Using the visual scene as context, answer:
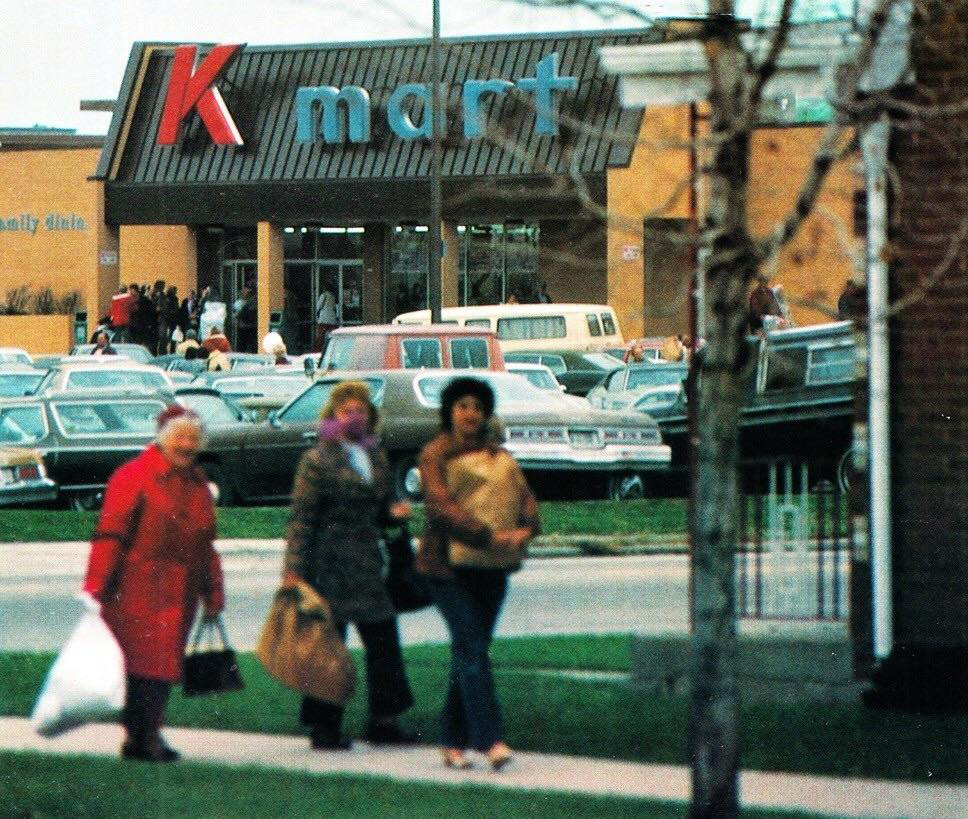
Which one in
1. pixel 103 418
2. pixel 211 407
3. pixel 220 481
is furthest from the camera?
pixel 211 407

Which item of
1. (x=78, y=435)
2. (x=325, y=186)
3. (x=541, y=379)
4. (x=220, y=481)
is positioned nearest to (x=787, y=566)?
(x=220, y=481)

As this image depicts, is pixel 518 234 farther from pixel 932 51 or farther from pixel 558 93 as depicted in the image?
pixel 932 51

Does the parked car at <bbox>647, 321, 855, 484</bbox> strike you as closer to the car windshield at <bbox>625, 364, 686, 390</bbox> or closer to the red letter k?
the car windshield at <bbox>625, 364, 686, 390</bbox>

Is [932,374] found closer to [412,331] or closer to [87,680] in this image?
[87,680]

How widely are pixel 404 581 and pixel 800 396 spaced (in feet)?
38.7

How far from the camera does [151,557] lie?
880cm

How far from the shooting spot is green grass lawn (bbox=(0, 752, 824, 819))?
26.2 feet

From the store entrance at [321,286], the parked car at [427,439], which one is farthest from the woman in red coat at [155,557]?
the store entrance at [321,286]

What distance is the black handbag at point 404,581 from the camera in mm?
9297

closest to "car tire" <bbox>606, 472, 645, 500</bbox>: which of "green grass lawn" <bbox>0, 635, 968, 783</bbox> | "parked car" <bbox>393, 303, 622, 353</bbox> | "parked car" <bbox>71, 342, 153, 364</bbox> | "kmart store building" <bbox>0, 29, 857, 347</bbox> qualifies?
"green grass lawn" <bbox>0, 635, 968, 783</bbox>

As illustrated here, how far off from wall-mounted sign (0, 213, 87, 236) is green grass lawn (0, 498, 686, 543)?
33.5 m

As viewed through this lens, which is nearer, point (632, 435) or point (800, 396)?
point (632, 435)

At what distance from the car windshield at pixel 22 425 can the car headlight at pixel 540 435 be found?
15.9 ft

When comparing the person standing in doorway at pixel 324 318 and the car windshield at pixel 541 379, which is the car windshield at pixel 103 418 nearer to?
the car windshield at pixel 541 379
